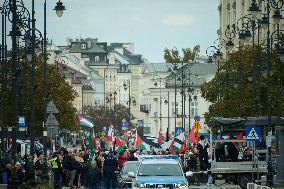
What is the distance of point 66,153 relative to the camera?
56656 millimetres

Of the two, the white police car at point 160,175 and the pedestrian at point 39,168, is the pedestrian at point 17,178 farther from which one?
the pedestrian at point 39,168

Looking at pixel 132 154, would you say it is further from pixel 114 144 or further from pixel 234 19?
pixel 234 19

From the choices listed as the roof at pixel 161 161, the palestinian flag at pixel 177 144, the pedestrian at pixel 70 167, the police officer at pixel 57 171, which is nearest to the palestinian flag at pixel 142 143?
the palestinian flag at pixel 177 144

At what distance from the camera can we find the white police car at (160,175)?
43.4 metres

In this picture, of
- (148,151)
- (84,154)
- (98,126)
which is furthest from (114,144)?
(98,126)

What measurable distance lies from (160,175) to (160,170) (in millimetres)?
339

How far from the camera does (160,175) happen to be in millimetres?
44219

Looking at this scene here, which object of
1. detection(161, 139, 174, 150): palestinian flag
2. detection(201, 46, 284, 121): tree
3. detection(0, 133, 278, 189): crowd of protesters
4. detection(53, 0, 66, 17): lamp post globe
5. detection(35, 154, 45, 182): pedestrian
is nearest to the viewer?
detection(0, 133, 278, 189): crowd of protesters

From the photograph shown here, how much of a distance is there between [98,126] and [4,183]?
5607 inches

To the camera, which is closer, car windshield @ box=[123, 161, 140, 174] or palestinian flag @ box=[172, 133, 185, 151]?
car windshield @ box=[123, 161, 140, 174]

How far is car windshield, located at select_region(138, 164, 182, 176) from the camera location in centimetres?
4428

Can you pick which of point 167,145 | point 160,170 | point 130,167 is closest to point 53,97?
point 167,145

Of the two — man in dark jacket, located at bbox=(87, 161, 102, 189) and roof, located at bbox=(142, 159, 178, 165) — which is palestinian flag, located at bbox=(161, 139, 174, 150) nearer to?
man in dark jacket, located at bbox=(87, 161, 102, 189)

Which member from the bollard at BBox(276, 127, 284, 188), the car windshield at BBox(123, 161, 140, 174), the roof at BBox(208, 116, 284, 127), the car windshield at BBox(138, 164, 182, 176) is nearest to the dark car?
the car windshield at BBox(123, 161, 140, 174)
